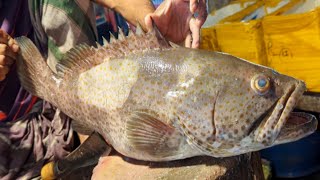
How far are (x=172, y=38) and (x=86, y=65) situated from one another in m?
0.51

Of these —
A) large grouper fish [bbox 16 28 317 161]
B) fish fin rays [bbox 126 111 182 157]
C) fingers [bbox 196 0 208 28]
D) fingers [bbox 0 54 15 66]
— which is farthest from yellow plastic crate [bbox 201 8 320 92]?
fingers [bbox 0 54 15 66]

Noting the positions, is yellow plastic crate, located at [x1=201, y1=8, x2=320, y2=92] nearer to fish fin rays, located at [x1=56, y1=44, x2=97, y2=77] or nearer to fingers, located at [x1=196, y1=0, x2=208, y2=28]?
fingers, located at [x1=196, y1=0, x2=208, y2=28]

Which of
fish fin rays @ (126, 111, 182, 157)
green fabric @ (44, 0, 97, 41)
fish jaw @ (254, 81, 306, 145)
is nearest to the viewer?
fish jaw @ (254, 81, 306, 145)

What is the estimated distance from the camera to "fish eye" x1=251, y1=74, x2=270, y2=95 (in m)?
1.48

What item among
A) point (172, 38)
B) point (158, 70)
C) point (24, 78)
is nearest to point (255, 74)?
point (158, 70)

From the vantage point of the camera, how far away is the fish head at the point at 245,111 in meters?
1.47

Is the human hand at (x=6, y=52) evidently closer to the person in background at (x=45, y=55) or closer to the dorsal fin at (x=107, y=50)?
the person in background at (x=45, y=55)

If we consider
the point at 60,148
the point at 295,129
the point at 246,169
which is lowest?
the point at 60,148

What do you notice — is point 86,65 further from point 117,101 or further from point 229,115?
point 229,115

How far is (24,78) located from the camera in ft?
6.91

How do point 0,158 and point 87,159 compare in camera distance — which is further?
point 0,158

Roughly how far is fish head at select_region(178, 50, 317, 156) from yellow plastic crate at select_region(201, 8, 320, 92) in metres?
2.39

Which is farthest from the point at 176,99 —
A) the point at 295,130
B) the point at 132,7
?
the point at 132,7

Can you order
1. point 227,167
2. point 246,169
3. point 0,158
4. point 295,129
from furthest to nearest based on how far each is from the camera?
point 0,158
point 246,169
point 227,167
point 295,129
